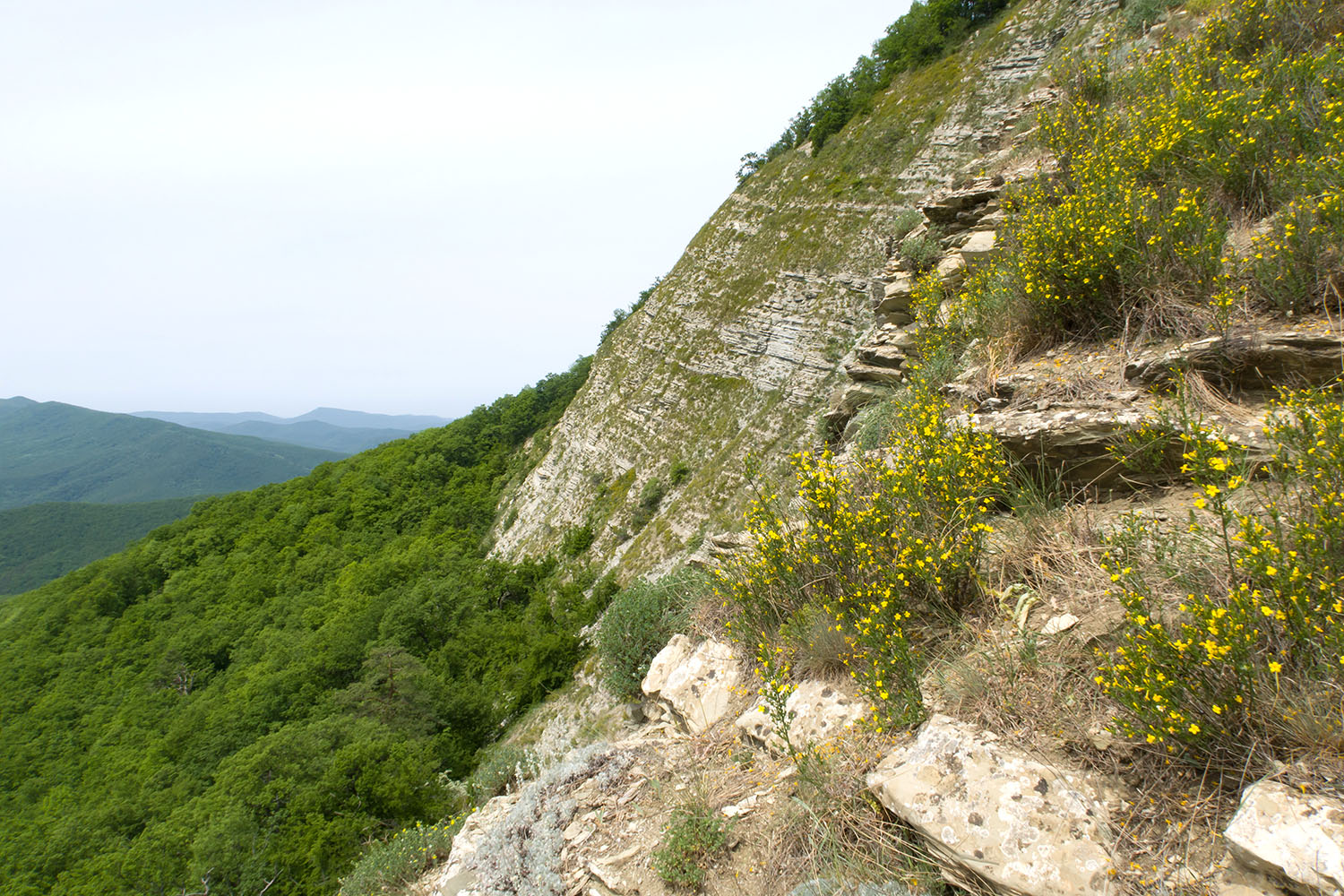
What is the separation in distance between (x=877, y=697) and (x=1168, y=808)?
128cm

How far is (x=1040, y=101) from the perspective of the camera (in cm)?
977

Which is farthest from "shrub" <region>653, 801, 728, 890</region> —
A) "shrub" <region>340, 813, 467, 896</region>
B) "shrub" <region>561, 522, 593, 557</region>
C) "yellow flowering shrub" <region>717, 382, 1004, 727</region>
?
"shrub" <region>561, 522, 593, 557</region>

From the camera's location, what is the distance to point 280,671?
28781mm

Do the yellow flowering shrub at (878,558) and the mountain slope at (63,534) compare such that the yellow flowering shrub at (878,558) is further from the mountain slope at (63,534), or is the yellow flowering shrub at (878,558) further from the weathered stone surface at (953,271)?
the mountain slope at (63,534)

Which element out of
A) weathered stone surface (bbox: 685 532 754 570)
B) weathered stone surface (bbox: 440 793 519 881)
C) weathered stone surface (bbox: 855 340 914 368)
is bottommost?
weathered stone surface (bbox: 440 793 519 881)

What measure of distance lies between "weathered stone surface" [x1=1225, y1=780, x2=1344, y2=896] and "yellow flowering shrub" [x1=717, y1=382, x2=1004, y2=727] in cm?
131

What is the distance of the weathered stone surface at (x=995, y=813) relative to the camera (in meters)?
2.18

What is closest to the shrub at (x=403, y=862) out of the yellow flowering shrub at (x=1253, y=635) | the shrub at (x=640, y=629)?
the shrub at (x=640, y=629)

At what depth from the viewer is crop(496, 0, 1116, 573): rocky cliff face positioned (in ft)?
75.6

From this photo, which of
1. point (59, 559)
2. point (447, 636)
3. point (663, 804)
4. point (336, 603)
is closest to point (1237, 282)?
point (663, 804)

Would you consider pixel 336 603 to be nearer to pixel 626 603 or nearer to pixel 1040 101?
pixel 626 603

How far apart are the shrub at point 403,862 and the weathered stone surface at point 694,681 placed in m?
2.25

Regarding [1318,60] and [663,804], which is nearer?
[663,804]

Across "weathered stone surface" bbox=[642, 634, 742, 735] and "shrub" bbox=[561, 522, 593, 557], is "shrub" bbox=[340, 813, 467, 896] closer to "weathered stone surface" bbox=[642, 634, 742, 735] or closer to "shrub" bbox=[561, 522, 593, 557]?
"weathered stone surface" bbox=[642, 634, 742, 735]
